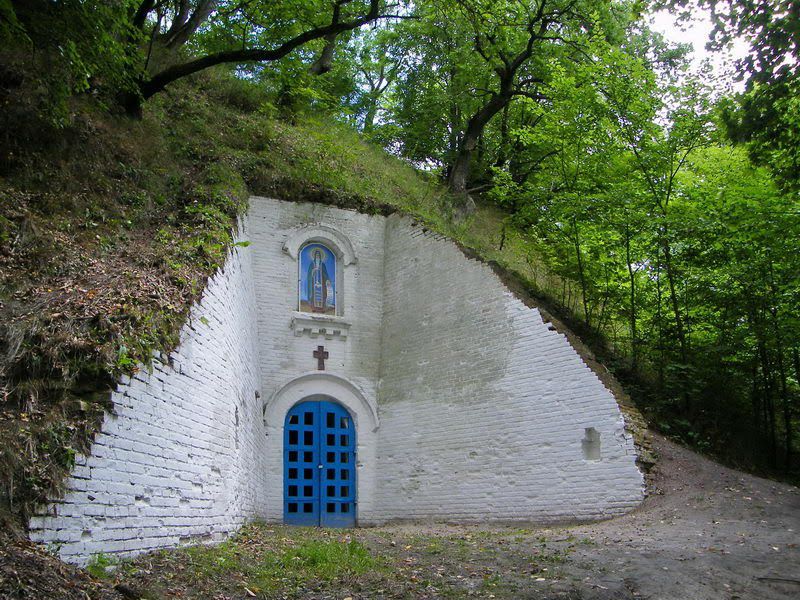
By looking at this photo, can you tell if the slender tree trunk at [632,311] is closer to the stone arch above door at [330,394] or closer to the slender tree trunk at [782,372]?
the slender tree trunk at [782,372]

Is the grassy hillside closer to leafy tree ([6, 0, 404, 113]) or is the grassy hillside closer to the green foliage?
leafy tree ([6, 0, 404, 113])

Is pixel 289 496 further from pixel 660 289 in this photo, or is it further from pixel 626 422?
pixel 660 289

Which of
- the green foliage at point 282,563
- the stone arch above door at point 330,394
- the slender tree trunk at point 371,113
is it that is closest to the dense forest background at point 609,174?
the green foliage at point 282,563

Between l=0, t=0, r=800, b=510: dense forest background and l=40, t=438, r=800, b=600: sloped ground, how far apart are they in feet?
6.73

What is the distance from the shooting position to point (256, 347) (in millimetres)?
13727

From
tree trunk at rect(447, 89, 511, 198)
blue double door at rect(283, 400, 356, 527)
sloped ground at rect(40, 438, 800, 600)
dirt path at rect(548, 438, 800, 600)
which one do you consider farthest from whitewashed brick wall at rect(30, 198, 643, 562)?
tree trunk at rect(447, 89, 511, 198)

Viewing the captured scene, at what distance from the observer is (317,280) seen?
15234 millimetres

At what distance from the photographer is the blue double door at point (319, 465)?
541 inches

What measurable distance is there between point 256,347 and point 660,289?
8239 mm

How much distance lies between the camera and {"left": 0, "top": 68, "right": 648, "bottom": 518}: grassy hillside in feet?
20.2

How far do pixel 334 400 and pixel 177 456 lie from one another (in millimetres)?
6926

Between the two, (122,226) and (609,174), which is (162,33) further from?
(609,174)

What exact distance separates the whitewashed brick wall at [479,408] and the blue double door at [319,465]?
74 centimetres

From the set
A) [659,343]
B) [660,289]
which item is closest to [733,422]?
[659,343]
